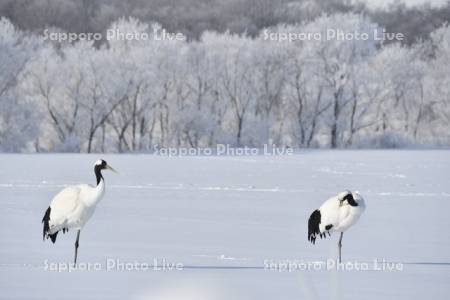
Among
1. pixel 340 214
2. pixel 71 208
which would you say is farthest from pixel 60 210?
pixel 340 214

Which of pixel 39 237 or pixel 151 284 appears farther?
pixel 39 237

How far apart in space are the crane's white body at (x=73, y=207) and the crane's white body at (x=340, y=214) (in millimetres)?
2206

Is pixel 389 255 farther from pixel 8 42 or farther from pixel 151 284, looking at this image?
pixel 8 42

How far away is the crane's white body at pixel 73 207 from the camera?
886 cm

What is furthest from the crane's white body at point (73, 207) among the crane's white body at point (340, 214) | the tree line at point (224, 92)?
the tree line at point (224, 92)

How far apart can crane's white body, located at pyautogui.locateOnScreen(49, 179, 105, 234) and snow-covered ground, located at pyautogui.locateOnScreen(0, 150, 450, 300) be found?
1.06 feet

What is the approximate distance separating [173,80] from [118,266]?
4123 centimetres

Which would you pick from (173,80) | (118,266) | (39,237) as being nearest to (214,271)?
(118,266)

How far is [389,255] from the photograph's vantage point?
30.8 ft

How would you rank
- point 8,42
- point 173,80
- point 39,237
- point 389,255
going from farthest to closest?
point 173,80 → point 8,42 → point 39,237 → point 389,255

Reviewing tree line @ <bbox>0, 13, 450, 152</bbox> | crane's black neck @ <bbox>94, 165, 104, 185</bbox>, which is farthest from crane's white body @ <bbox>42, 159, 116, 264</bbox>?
tree line @ <bbox>0, 13, 450, 152</bbox>

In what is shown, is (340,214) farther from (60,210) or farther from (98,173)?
(60,210)

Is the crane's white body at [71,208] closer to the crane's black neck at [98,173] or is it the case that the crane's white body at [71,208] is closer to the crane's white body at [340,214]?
the crane's black neck at [98,173]

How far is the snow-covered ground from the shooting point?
7.29m
